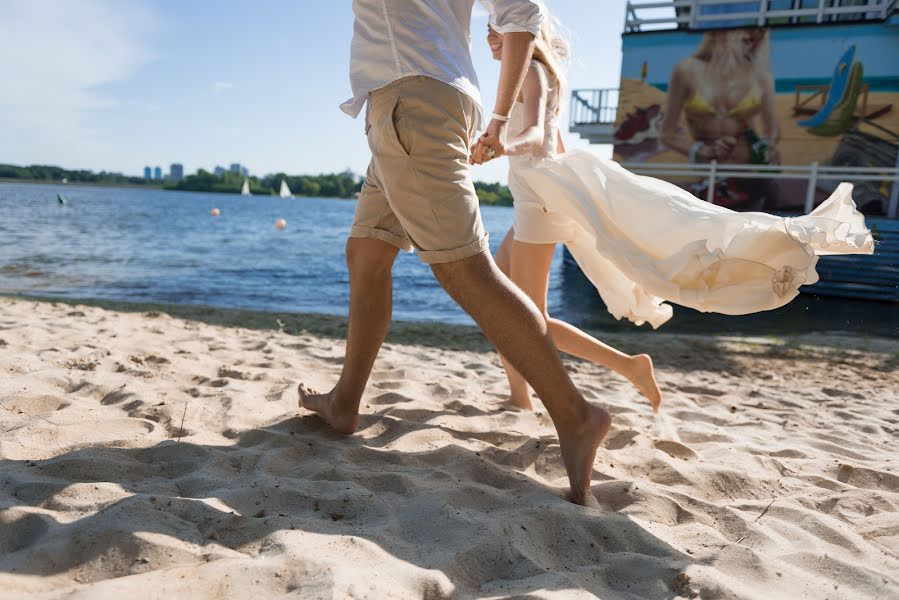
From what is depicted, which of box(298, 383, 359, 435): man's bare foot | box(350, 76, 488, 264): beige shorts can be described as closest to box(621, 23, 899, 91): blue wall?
box(298, 383, 359, 435): man's bare foot

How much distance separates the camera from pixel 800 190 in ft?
46.1

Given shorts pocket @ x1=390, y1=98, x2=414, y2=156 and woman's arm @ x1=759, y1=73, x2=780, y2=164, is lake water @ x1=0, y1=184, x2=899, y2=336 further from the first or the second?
shorts pocket @ x1=390, y1=98, x2=414, y2=156

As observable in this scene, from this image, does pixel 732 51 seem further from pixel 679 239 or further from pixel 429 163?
pixel 429 163

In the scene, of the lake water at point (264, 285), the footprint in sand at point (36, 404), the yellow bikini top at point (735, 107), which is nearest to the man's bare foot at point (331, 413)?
the footprint in sand at point (36, 404)

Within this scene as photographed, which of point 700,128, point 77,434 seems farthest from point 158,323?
point 700,128

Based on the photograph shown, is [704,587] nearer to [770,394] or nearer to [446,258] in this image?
[446,258]

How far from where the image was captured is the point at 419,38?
1795 mm

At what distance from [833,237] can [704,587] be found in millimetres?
1204

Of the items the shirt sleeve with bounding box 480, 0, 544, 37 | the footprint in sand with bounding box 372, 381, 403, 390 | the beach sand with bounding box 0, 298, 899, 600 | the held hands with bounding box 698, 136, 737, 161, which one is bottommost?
the footprint in sand with bounding box 372, 381, 403, 390

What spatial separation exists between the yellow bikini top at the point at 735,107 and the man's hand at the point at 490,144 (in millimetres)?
14123

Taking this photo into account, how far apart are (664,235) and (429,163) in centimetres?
102

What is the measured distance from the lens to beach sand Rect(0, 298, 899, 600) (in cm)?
140

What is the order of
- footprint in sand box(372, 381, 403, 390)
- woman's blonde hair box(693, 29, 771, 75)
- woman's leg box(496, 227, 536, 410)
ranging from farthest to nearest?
woman's blonde hair box(693, 29, 771, 75), footprint in sand box(372, 381, 403, 390), woman's leg box(496, 227, 536, 410)

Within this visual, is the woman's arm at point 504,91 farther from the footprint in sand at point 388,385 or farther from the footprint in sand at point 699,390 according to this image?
the footprint in sand at point 699,390
